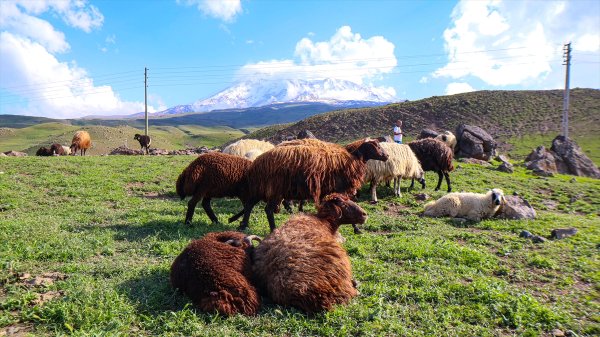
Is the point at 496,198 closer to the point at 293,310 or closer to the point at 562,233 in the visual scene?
the point at 562,233

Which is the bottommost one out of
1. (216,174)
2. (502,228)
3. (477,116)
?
(502,228)

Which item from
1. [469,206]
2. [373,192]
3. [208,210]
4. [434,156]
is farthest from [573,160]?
[208,210]

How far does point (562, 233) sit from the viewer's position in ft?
30.3

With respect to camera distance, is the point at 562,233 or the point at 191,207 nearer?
the point at 191,207

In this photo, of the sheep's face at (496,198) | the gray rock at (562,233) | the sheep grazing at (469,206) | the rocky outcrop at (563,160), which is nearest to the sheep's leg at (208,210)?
the sheep grazing at (469,206)

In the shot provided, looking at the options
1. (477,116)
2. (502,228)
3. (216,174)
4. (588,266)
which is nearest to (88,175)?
(216,174)

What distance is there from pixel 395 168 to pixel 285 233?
8646mm

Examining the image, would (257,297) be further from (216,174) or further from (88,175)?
(88,175)

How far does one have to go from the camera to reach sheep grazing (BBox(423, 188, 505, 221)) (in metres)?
11.2

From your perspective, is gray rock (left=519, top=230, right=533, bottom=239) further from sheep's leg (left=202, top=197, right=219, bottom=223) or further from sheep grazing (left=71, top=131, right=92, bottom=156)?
sheep grazing (left=71, top=131, right=92, bottom=156)

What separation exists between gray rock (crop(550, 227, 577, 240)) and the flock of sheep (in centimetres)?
196

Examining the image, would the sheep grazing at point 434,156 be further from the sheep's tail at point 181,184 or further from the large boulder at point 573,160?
the large boulder at point 573,160

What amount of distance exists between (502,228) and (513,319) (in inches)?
224

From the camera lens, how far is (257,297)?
509cm
